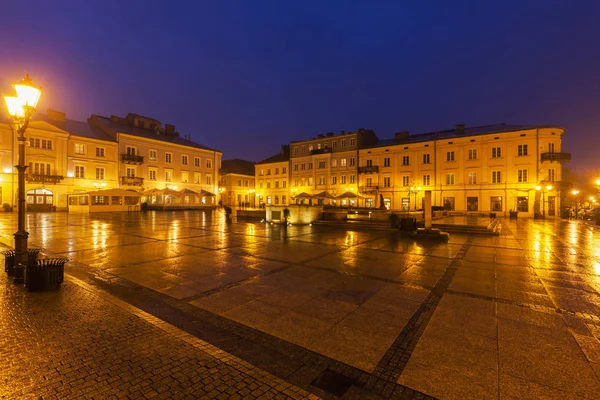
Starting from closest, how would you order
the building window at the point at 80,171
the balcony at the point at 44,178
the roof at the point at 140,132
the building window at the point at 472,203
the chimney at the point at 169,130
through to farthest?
1. the balcony at the point at 44,178
2. the building window at the point at 472,203
3. the building window at the point at 80,171
4. the roof at the point at 140,132
5. the chimney at the point at 169,130

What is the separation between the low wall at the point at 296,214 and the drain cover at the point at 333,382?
60.6 feet

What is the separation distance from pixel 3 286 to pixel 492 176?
4435 centimetres

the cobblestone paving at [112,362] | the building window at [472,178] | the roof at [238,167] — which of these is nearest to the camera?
the cobblestone paving at [112,362]

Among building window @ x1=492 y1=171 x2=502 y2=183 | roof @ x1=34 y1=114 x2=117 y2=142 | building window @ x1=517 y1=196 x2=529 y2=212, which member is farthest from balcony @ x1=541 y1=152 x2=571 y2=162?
roof @ x1=34 y1=114 x2=117 y2=142

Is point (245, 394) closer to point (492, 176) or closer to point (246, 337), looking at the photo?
point (246, 337)

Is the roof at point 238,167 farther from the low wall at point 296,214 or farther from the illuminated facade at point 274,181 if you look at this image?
the low wall at point 296,214

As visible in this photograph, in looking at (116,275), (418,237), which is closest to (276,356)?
(116,275)

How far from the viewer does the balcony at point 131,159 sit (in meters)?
45.3

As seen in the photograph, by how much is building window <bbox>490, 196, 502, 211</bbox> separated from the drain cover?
41.5m

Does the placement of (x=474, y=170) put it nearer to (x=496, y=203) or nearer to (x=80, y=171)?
(x=496, y=203)

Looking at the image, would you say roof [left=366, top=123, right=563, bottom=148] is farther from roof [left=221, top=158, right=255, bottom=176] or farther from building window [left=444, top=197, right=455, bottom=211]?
roof [left=221, top=158, right=255, bottom=176]

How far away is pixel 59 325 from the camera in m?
4.08

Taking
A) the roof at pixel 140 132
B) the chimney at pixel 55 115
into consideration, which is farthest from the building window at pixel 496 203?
the chimney at pixel 55 115

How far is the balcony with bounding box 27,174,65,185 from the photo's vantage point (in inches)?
1433
